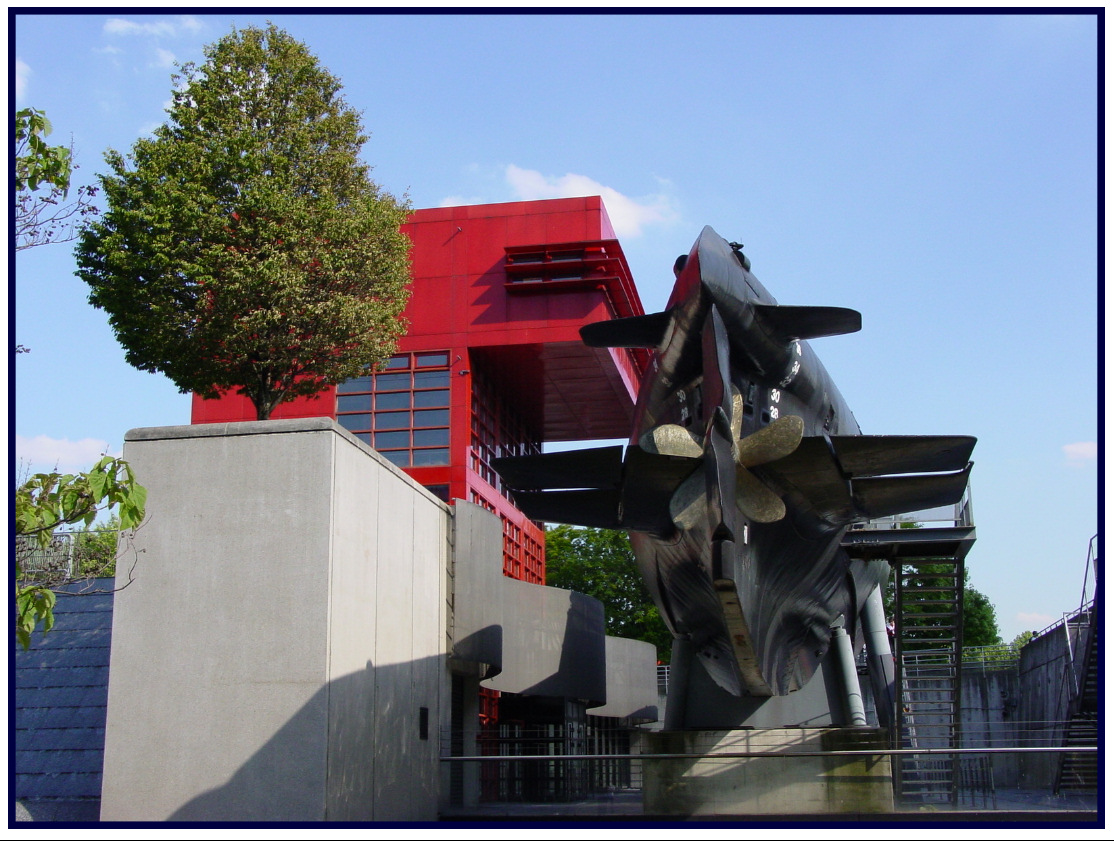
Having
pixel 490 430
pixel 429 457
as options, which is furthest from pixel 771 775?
pixel 490 430

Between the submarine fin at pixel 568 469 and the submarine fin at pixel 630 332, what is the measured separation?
142cm

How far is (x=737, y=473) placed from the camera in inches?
505

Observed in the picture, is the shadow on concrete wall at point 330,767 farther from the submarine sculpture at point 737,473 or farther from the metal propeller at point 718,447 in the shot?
the metal propeller at point 718,447

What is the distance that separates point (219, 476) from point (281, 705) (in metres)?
2.69

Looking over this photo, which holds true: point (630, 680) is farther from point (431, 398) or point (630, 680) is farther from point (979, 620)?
point (979, 620)

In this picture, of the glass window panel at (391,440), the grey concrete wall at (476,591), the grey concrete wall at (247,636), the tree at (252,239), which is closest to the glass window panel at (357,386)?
the glass window panel at (391,440)

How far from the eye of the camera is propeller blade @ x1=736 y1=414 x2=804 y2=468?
12484mm

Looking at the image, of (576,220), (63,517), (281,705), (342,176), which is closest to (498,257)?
(576,220)

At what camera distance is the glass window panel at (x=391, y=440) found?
27547mm

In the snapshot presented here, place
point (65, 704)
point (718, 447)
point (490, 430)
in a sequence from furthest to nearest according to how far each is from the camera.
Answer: point (490, 430)
point (65, 704)
point (718, 447)

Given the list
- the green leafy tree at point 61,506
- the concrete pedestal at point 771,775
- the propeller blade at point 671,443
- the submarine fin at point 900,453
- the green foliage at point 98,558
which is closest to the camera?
the green leafy tree at point 61,506

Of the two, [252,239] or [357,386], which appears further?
[357,386]

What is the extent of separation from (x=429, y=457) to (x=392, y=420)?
1434mm

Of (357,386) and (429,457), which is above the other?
(357,386)
